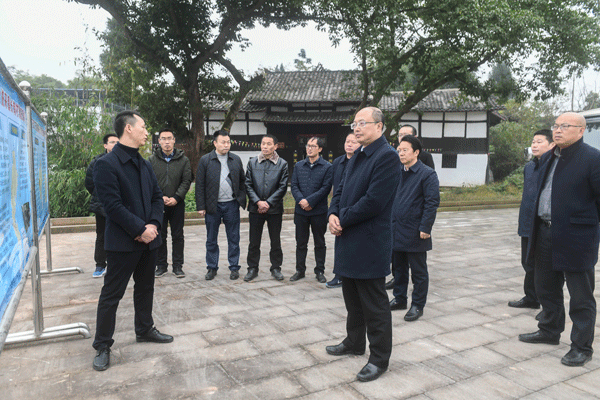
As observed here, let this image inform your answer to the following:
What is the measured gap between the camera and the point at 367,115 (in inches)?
120

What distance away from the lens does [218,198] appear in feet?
18.6

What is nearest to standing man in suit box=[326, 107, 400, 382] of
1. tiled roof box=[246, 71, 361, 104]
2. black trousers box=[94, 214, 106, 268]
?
black trousers box=[94, 214, 106, 268]

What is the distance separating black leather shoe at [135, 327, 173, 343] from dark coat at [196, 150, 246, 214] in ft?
7.14

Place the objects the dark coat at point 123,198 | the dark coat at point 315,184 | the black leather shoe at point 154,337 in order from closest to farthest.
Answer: the dark coat at point 123,198
the black leather shoe at point 154,337
the dark coat at point 315,184

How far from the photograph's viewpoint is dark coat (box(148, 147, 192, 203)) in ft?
18.7

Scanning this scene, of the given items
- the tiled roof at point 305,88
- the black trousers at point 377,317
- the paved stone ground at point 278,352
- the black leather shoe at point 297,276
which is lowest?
the paved stone ground at point 278,352

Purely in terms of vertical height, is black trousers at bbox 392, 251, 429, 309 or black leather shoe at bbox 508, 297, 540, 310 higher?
black trousers at bbox 392, 251, 429, 309

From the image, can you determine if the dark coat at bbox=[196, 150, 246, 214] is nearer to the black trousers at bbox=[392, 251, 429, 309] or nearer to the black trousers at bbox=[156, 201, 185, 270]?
the black trousers at bbox=[156, 201, 185, 270]

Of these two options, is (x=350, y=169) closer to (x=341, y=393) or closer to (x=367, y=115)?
(x=367, y=115)

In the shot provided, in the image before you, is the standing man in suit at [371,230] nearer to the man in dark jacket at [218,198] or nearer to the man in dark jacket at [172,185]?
the man in dark jacket at [218,198]

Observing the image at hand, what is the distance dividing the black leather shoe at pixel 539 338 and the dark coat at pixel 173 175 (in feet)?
13.2

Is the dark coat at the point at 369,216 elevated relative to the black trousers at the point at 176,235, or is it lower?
elevated

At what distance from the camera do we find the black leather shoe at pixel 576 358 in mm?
3221

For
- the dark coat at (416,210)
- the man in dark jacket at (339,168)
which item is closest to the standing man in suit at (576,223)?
the dark coat at (416,210)
